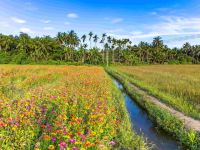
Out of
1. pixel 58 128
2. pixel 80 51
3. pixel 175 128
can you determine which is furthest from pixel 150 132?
pixel 80 51

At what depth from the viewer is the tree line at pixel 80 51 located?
8050 cm

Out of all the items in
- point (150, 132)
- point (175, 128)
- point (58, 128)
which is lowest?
point (150, 132)

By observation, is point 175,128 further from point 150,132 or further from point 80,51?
point 80,51

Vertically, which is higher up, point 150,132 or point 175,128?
point 175,128

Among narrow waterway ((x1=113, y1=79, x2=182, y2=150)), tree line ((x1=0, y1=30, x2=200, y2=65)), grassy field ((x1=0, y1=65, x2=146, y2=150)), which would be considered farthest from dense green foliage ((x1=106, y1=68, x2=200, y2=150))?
tree line ((x1=0, y1=30, x2=200, y2=65))

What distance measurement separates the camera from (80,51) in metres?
84.6

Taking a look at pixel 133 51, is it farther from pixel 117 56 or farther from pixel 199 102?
pixel 199 102

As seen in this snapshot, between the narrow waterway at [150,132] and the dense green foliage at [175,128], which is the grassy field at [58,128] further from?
the dense green foliage at [175,128]

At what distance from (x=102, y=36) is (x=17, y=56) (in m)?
36.0

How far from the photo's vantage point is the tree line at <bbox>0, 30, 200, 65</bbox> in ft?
264

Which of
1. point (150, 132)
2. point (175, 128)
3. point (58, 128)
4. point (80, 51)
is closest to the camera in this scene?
point (58, 128)

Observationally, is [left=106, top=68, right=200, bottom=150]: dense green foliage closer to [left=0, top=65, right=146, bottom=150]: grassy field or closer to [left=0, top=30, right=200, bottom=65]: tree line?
[left=0, top=65, right=146, bottom=150]: grassy field

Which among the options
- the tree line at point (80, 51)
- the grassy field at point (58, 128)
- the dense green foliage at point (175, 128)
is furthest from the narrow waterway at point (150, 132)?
the tree line at point (80, 51)

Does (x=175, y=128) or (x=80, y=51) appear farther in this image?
(x=80, y=51)
